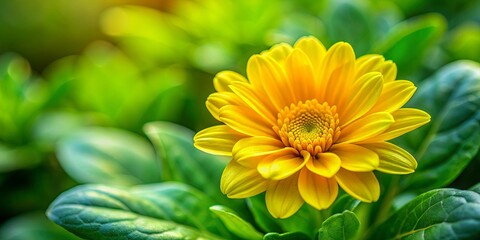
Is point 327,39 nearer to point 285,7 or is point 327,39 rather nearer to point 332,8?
point 332,8

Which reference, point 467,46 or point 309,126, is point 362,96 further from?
point 467,46

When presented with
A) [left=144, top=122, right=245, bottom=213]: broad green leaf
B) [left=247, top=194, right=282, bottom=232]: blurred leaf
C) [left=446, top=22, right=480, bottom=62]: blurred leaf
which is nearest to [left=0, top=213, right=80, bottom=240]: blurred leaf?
[left=144, top=122, right=245, bottom=213]: broad green leaf

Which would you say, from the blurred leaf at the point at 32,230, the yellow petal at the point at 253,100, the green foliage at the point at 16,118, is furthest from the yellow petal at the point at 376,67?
the green foliage at the point at 16,118

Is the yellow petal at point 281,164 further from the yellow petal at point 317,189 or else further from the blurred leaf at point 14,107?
the blurred leaf at point 14,107

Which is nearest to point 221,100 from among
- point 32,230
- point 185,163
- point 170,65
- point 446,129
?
point 185,163

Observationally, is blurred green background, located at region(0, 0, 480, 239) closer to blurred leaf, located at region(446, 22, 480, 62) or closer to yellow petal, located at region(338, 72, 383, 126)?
blurred leaf, located at region(446, 22, 480, 62)

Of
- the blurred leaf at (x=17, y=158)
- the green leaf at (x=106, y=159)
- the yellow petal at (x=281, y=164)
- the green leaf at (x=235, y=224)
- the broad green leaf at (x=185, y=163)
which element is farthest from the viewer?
the blurred leaf at (x=17, y=158)
